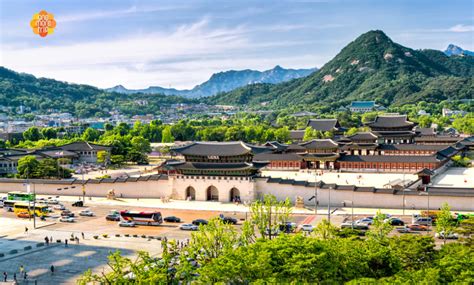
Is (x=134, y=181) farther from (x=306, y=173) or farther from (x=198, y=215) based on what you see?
(x=306, y=173)

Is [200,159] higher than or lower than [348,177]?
higher

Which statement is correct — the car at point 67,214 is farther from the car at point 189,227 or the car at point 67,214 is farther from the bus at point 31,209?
the car at point 189,227

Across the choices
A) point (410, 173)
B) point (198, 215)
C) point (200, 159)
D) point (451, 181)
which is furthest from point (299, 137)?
point (198, 215)

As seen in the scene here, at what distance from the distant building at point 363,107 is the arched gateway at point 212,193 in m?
137

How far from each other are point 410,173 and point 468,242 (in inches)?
1627

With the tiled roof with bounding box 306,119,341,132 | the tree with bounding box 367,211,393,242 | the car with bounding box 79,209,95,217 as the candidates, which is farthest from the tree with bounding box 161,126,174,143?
the tree with bounding box 367,211,393,242

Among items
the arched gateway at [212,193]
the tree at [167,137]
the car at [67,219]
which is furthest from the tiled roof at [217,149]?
the tree at [167,137]

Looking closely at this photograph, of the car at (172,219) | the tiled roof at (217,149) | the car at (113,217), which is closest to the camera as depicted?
the car at (172,219)

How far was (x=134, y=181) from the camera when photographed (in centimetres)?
5469

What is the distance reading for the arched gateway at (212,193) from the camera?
52000 mm

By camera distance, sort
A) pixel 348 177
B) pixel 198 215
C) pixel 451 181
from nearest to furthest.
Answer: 1. pixel 198 215
2. pixel 451 181
3. pixel 348 177

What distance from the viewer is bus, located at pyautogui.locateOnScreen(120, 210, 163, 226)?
4197 cm

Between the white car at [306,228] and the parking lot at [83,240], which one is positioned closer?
the parking lot at [83,240]

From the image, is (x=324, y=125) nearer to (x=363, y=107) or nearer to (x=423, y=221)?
(x=423, y=221)
